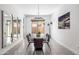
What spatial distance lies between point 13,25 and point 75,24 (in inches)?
115

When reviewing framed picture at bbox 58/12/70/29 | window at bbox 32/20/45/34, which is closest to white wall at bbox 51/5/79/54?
framed picture at bbox 58/12/70/29

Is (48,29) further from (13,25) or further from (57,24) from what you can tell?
(13,25)

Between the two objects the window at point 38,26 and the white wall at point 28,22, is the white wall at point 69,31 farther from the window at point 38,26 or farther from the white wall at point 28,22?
the window at point 38,26

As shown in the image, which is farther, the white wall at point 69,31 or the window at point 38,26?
the window at point 38,26

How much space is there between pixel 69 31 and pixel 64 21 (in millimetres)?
538

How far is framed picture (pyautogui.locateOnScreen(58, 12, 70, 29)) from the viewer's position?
18.0 ft

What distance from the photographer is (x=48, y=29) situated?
220 inches

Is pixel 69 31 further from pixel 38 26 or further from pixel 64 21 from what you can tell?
pixel 38 26

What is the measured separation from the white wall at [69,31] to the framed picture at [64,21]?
5.7 inches

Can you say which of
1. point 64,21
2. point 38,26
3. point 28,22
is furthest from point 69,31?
point 28,22

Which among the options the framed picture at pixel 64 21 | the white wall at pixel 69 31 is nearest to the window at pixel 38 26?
the white wall at pixel 69 31

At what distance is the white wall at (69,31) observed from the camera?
4.82 m

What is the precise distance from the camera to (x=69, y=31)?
5.45 metres
